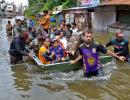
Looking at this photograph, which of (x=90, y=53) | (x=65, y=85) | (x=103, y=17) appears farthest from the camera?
Answer: (x=103, y=17)

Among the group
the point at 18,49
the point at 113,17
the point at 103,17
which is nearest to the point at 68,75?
the point at 18,49

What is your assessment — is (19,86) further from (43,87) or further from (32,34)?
(32,34)

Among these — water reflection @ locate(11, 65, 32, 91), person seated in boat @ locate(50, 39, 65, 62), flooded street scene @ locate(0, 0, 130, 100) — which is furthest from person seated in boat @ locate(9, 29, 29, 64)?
person seated in boat @ locate(50, 39, 65, 62)

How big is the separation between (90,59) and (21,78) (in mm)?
3296

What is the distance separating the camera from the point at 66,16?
3959 cm

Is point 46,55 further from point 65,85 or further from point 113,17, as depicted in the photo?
point 113,17

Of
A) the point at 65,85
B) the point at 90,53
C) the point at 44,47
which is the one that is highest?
the point at 90,53

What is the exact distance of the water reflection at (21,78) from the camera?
34.3 ft

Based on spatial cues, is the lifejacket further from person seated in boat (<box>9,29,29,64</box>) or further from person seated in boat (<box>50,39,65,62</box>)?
person seated in boat (<box>9,29,29,64</box>)

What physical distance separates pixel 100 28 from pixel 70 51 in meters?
19.5

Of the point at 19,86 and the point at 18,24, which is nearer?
the point at 19,86

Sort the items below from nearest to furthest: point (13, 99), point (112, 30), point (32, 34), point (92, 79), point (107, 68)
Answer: point (13, 99), point (92, 79), point (107, 68), point (32, 34), point (112, 30)

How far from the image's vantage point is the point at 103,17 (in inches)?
1185

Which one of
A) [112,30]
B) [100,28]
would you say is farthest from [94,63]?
[100,28]
